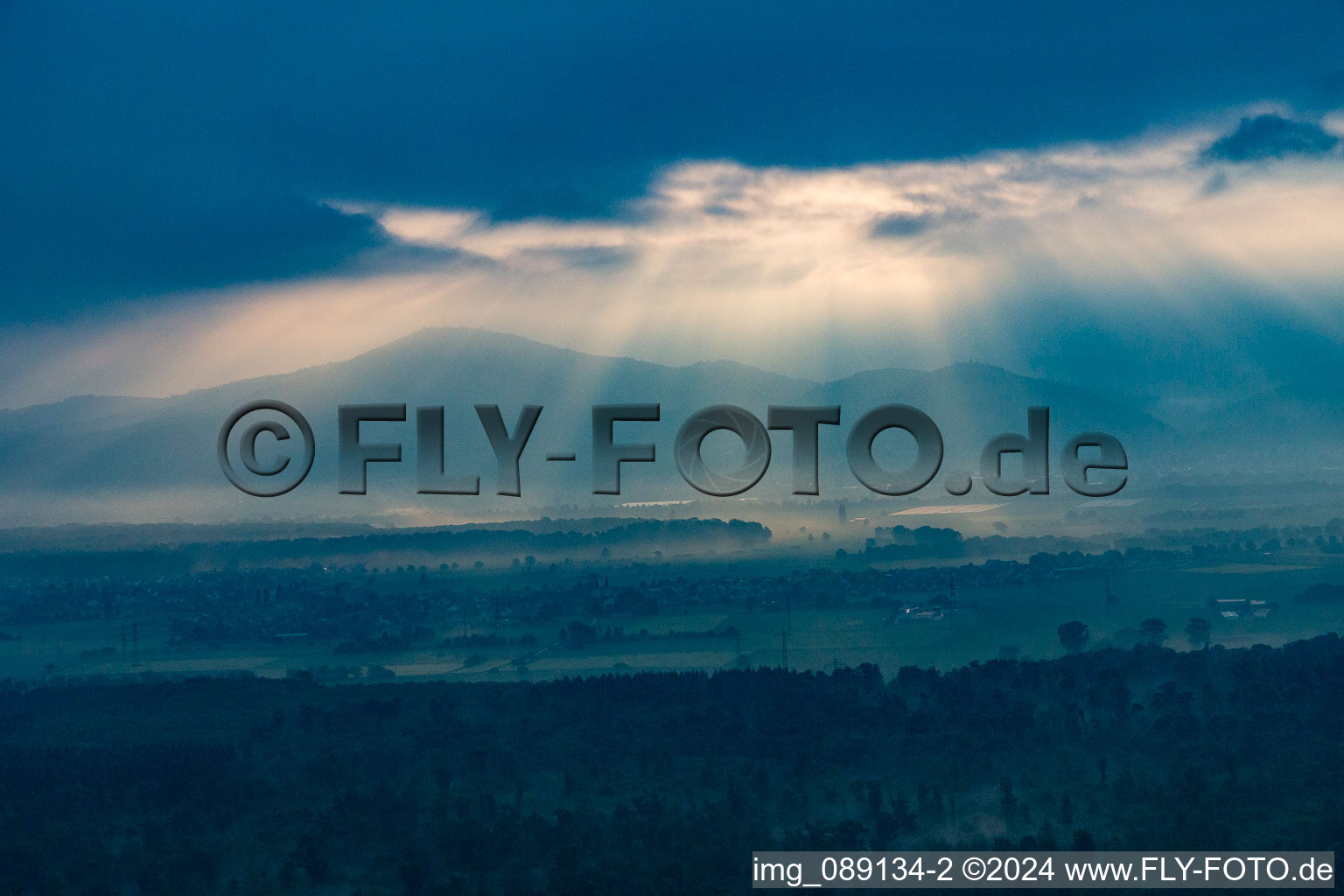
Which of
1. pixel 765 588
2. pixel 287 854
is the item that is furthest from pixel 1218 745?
pixel 765 588

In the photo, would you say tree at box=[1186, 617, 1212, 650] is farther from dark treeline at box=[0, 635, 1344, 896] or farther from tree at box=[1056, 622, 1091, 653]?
tree at box=[1056, 622, 1091, 653]

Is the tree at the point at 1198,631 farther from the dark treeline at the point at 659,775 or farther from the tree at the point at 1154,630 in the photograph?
the dark treeline at the point at 659,775

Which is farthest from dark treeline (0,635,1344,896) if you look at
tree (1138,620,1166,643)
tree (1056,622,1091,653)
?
tree (1138,620,1166,643)

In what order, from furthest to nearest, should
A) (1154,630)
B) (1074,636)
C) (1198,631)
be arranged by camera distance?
(1154,630)
(1198,631)
(1074,636)

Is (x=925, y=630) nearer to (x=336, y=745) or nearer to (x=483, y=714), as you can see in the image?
(x=483, y=714)

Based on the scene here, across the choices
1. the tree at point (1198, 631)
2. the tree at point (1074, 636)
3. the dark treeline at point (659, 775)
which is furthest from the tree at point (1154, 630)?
the dark treeline at point (659, 775)

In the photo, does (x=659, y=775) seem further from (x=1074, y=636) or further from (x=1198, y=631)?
(x=1198, y=631)

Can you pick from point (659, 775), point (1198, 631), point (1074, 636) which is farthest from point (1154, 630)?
point (659, 775)
